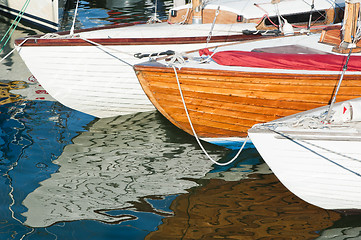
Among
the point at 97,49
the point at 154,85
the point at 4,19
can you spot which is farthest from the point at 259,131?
the point at 4,19

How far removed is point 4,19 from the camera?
16844 mm

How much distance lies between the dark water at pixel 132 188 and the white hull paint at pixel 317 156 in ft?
1.01

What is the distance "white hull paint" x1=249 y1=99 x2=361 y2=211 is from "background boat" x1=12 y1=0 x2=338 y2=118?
3.31 metres

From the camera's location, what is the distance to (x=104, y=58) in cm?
838

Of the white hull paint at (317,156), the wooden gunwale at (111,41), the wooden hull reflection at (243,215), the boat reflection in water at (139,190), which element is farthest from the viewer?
the wooden gunwale at (111,41)

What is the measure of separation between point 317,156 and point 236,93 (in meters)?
1.65

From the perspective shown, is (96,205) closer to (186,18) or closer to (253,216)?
(253,216)

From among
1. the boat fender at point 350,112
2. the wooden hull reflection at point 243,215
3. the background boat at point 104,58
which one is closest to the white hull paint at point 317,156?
the boat fender at point 350,112

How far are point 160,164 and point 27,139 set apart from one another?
2260mm

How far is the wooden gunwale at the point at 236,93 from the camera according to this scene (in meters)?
6.51

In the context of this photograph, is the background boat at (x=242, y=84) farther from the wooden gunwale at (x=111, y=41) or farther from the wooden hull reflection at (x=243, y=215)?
the wooden gunwale at (x=111, y=41)

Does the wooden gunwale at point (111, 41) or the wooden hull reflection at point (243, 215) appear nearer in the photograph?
the wooden hull reflection at point (243, 215)

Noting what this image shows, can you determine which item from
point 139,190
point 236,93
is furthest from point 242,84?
point 139,190

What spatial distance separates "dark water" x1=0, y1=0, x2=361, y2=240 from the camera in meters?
5.52
